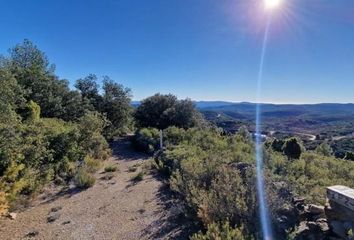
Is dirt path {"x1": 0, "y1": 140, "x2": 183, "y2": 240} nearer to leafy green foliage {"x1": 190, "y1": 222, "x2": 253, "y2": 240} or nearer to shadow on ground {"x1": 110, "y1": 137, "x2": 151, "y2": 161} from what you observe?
leafy green foliage {"x1": 190, "y1": 222, "x2": 253, "y2": 240}

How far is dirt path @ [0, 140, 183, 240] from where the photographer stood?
6488 millimetres

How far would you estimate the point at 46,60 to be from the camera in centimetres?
2359

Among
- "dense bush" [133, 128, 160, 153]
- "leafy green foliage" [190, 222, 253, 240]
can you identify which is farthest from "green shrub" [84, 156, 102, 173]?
"leafy green foliage" [190, 222, 253, 240]

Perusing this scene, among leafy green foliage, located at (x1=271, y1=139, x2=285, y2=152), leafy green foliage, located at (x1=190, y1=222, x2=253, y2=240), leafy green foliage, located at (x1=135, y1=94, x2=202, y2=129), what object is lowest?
leafy green foliage, located at (x1=271, y1=139, x2=285, y2=152)

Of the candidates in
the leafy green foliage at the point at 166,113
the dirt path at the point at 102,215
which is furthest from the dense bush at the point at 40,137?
the leafy green foliage at the point at 166,113

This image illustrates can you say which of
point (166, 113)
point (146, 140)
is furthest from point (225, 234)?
point (166, 113)

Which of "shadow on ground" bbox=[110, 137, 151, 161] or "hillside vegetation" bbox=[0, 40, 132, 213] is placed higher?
"hillside vegetation" bbox=[0, 40, 132, 213]

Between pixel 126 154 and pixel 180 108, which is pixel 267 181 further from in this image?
pixel 180 108

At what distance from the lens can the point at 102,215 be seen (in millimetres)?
7555

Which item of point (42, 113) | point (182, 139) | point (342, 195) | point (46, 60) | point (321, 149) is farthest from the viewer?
point (46, 60)

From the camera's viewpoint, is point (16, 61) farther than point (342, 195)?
Yes

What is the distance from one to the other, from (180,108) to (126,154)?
6.39 metres

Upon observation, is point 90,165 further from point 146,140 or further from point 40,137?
point 146,140

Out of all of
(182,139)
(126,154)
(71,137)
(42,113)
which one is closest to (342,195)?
(71,137)
